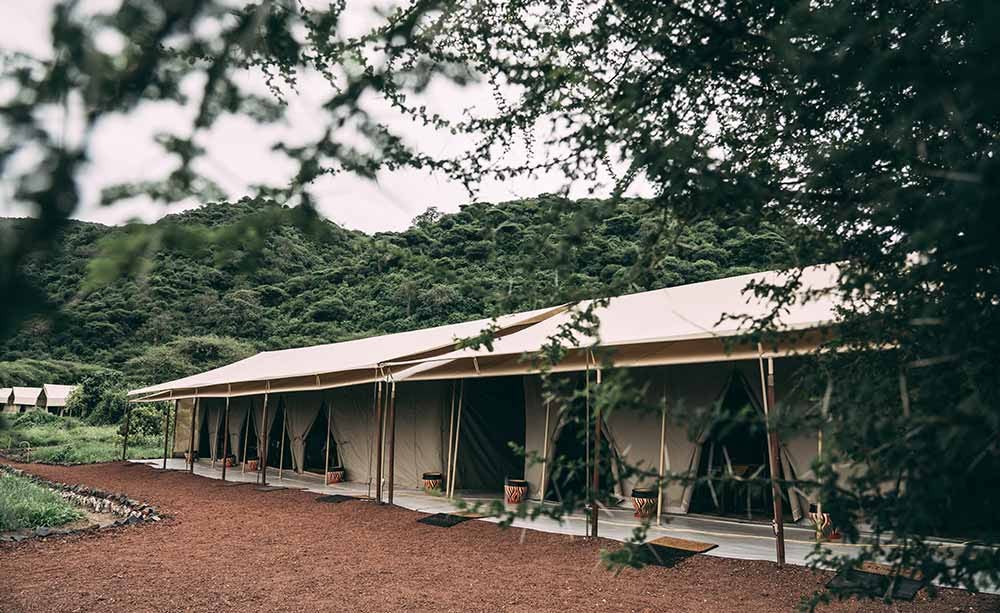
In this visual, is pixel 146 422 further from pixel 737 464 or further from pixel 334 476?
pixel 737 464

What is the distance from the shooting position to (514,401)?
10180 millimetres

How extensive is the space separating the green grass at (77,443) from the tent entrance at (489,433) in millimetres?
10451

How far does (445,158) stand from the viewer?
6.91ft

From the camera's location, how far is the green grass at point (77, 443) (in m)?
17.2

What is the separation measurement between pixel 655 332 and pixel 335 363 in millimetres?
6172

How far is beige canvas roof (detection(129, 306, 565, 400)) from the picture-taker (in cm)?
921

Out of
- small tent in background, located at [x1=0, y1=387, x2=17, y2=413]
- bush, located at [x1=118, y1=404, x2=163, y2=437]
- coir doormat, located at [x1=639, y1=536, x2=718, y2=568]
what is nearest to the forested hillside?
small tent in background, located at [x1=0, y1=387, x2=17, y2=413]

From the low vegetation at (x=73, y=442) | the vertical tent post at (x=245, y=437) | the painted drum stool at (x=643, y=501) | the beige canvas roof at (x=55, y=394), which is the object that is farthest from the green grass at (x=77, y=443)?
the painted drum stool at (x=643, y=501)

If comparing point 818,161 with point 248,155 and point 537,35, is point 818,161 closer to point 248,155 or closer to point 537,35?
point 537,35

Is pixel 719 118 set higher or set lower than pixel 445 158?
higher

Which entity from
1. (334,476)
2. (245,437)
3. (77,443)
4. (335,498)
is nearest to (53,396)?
(77,443)

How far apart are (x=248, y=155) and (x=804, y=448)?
6323 mm

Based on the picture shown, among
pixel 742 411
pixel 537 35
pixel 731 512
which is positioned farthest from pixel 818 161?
pixel 731 512

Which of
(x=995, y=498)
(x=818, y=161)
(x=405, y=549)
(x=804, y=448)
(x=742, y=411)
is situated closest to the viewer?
(x=742, y=411)
